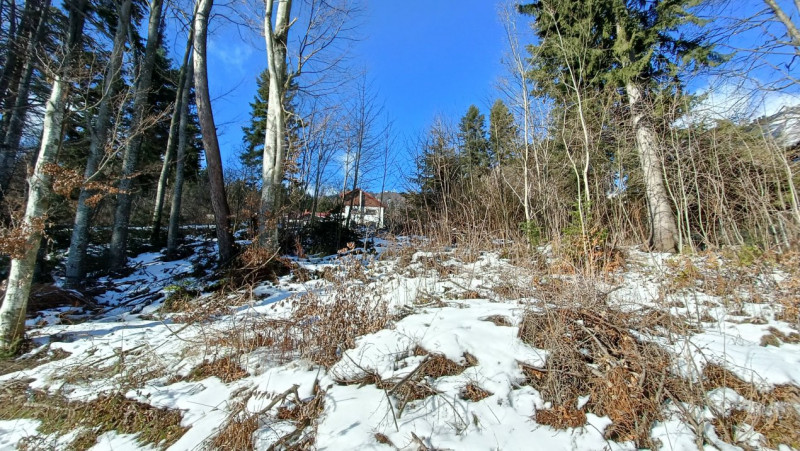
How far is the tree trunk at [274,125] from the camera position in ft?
22.1

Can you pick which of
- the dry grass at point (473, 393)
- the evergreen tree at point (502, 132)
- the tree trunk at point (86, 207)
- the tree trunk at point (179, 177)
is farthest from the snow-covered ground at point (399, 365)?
the evergreen tree at point (502, 132)

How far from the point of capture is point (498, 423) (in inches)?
85.4

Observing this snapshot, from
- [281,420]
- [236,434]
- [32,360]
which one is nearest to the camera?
[236,434]

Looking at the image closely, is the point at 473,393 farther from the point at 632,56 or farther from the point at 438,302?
the point at 632,56

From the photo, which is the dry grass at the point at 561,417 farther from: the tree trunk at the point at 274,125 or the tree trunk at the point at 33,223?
the tree trunk at the point at 274,125

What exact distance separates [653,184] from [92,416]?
10.5 meters

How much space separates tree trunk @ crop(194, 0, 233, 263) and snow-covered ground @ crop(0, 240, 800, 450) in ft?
8.22

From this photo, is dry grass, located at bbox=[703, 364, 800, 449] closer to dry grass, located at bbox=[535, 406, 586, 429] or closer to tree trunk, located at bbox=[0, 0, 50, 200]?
dry grass, located at bbox=[535, 406, 586, 429]

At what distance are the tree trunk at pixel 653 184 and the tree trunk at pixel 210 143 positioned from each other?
395 inches

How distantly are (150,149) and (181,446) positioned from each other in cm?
1557

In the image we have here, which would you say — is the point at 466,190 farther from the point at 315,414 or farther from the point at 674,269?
the point at 315,414

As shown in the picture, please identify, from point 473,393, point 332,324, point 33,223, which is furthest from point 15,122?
point 473,393

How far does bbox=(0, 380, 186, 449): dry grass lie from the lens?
2.39 meters

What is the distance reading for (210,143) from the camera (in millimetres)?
6863
